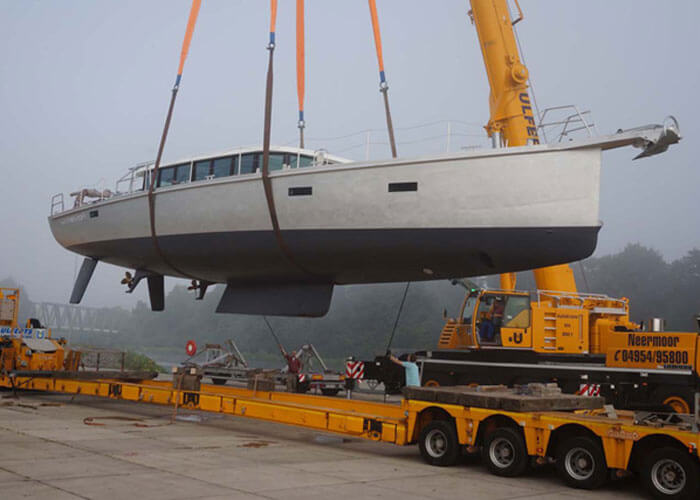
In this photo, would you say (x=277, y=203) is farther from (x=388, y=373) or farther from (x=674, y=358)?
(x=674, y=358)

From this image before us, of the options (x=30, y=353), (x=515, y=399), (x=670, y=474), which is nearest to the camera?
(x=670, y=474)

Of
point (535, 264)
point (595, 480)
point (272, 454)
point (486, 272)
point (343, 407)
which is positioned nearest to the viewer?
point (595, 480)

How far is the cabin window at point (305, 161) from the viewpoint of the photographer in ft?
38.0

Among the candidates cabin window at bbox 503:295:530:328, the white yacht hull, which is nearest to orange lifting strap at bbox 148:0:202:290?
the white yacht hull

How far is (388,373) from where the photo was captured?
490 inches

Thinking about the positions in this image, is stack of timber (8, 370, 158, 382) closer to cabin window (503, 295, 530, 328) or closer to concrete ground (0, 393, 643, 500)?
concrete ground (0, 393, 643, 500)

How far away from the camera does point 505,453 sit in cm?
635

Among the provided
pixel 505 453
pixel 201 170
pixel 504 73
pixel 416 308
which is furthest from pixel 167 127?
pixel 416 308

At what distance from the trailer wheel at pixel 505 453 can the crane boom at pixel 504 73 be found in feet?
21.8

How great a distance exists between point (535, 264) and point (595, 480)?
4.63 m

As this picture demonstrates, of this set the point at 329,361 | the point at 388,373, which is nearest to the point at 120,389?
the point at 388,373

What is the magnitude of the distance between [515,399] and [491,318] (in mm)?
4818

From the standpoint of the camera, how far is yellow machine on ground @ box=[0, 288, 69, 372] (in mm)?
12461

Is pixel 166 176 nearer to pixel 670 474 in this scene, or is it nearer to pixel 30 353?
pixel 30 353
